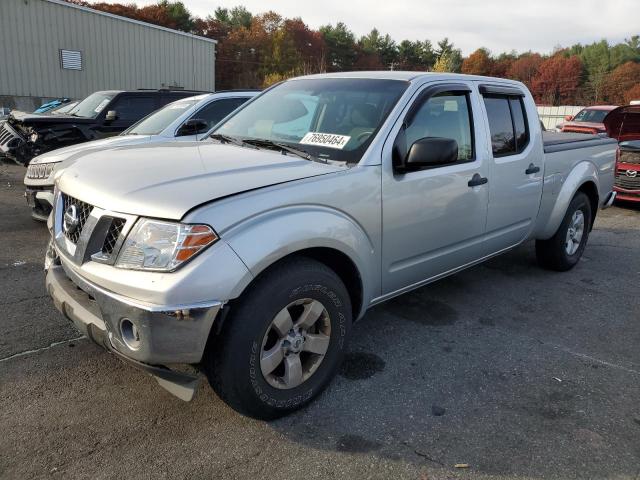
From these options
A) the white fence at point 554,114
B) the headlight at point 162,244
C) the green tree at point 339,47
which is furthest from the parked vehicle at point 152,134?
Result: the green tree at point 339,47

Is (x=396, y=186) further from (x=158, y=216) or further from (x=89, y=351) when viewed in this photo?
(x=89, y=351)

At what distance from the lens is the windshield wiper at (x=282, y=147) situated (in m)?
3.10

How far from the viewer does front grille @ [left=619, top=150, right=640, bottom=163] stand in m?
8.85

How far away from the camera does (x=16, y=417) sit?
2.69 meters

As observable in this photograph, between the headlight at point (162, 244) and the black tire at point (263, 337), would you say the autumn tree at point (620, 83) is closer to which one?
the black tire at point (263, 337)

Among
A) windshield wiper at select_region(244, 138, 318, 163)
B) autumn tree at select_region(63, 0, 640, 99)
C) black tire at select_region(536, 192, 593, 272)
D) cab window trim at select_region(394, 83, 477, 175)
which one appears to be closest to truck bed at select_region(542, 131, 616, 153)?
black tire at select_region(536, 192, 593, 272)

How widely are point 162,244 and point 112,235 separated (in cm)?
33

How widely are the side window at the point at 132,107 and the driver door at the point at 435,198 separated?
663 centimetres

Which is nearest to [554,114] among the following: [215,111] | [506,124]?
[215,111]

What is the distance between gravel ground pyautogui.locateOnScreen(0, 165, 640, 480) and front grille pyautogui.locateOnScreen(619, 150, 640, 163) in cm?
570

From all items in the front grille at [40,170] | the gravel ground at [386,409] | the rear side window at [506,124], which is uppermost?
the rear side window at [506,124]

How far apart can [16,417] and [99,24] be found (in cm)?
2208

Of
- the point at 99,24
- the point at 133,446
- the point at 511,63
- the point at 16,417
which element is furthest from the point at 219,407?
the point at 511,63

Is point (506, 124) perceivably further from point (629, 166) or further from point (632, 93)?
point (632, 93)
